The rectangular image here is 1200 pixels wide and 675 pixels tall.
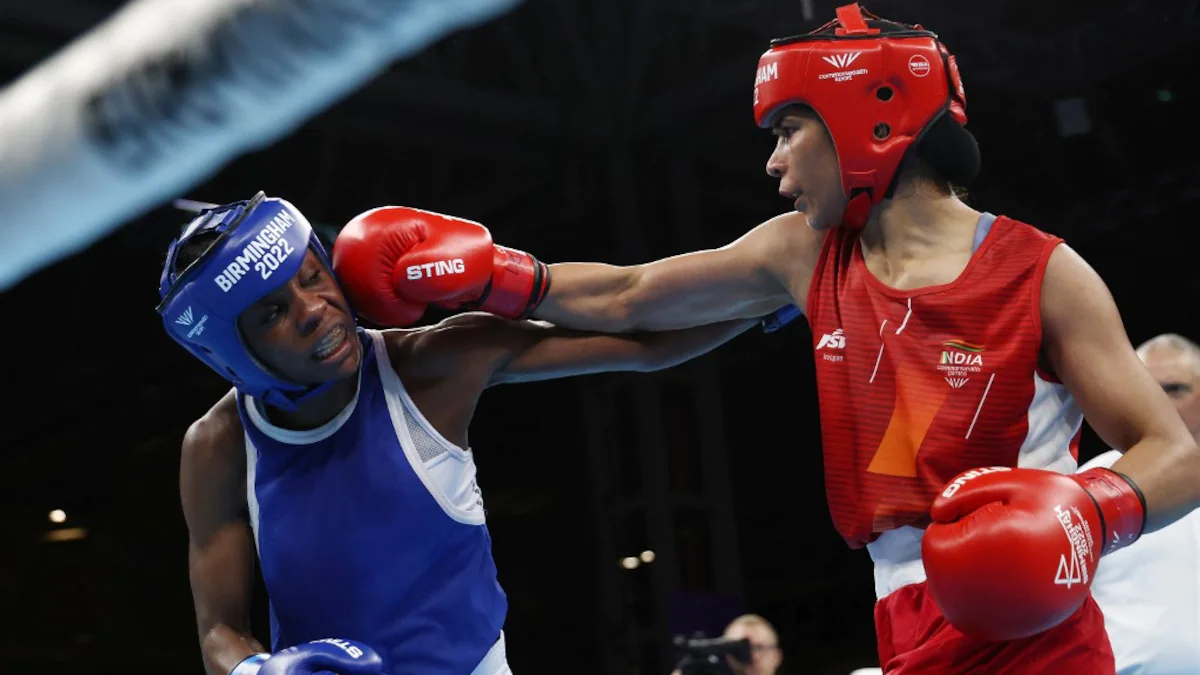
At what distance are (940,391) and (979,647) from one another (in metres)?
0.38

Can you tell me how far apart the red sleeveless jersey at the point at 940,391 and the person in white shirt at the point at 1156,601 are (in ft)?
3.72

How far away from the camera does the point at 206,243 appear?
206cm

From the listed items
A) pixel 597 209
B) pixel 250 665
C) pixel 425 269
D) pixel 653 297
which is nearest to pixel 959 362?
pixel 653 297

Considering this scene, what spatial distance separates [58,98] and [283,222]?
9.67ft

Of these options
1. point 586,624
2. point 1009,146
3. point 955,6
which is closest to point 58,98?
point 955,6

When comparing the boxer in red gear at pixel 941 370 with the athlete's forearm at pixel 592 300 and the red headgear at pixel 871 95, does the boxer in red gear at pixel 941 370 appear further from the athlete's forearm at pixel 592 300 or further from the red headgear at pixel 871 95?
the athlete's forearm at pixel 592 300

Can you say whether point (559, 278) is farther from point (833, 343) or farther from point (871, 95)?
point (871, 95)

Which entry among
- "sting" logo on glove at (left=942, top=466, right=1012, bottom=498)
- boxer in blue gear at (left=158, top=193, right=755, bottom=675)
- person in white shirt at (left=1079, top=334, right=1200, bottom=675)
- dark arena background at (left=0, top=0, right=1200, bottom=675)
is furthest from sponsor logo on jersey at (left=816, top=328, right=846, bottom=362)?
dark arena background at (left=0, top=0, right=1200, bottom=675)

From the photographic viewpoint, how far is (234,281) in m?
1.99

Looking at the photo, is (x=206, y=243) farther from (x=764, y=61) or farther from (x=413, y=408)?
(x=764, y=61)

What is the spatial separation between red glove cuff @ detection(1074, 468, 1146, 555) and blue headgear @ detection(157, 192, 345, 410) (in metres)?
1.23

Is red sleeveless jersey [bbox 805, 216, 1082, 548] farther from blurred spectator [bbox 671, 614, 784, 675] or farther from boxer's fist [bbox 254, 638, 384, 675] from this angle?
blurred spectator [bbox 671, 614, 784, 675]

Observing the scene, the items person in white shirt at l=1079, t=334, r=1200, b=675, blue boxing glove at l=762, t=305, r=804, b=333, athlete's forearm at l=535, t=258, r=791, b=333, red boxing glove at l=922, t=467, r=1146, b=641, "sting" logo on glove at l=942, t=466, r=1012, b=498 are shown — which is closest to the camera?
red boxing glove at l=922, t=467, r=1146, b=641

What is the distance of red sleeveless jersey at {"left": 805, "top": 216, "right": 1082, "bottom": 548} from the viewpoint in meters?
1.87
